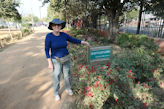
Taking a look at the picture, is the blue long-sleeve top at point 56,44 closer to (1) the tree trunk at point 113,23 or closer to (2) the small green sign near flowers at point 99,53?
(2) the small green sign near flowers at point 99,53

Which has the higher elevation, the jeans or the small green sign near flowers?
the small green sign near flowers

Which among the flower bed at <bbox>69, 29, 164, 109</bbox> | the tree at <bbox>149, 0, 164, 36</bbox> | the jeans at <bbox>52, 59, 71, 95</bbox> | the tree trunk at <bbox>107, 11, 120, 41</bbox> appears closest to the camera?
the flower bed at <bbox>69, 29, 164, 109</bbox>

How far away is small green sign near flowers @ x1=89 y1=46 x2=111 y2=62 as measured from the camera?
7.20 feet

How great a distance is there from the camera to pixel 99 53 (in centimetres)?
225

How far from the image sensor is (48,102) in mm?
2426

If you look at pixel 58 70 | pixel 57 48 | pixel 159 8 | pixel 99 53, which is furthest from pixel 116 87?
pixel 159 8

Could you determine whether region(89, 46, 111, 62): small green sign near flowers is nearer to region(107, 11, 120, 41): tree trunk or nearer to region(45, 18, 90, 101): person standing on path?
region(45, 18, 90, 101): person standing on path

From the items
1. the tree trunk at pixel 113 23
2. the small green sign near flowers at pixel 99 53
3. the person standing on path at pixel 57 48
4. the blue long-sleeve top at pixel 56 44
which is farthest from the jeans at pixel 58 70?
the tree trunk at pixel 113 23

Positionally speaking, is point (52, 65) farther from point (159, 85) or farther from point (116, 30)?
point (116, 30)

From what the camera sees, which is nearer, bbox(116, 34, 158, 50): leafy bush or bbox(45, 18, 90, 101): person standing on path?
bbox(45, 18, 90, 101): person standing on path

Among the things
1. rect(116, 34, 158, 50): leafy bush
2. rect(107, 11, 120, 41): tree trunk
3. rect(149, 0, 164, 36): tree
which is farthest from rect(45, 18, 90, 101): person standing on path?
rect(107, 11, 120, 41): tree trunk

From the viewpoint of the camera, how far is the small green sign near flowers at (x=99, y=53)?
2.20 m

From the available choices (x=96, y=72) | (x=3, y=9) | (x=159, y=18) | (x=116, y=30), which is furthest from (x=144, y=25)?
(x=3, y=9)

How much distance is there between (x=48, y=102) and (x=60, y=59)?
43.7 inches
